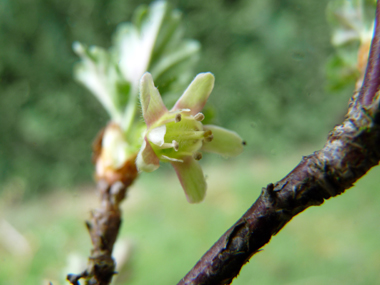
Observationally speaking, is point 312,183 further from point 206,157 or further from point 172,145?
point 206,157

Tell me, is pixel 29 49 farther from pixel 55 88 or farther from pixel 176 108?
pixel 176 108

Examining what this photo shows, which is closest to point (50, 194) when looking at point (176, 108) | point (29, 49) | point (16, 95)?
point (16, 95)

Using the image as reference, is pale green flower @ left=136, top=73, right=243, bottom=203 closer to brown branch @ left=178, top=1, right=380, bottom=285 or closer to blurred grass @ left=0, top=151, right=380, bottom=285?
brown branch @ left=178, top=1, right=380, bottom=285

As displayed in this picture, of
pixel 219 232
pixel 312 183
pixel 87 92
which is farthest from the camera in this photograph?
pixel 87 92

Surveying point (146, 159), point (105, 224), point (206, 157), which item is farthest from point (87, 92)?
point (146, 159)

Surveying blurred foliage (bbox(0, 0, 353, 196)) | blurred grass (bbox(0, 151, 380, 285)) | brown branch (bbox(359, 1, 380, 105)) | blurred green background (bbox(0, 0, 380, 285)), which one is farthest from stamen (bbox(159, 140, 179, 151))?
blurred foliage (bbox(0, 0, 353, 196))
